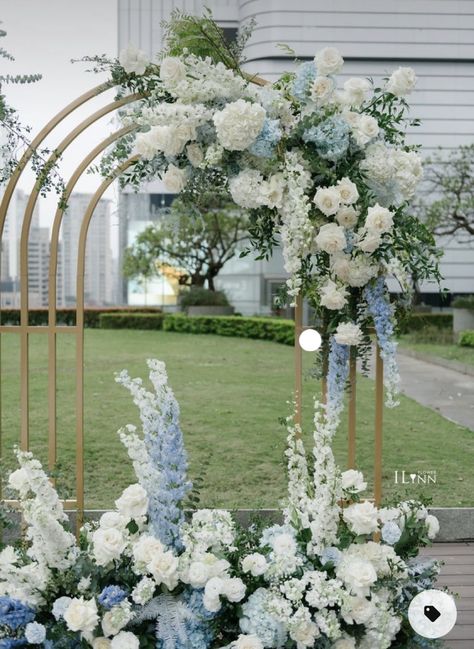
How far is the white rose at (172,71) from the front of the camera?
2.69 meters

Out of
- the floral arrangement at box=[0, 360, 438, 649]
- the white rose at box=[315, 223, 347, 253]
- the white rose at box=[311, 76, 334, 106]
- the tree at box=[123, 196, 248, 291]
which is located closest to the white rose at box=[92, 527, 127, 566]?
the floral arrangement at box=[0, 360, 438, 649]

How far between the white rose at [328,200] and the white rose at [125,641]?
4.51ft

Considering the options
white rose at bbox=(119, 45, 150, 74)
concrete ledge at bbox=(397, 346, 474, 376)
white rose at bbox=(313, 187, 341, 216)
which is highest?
white rose at bbox=(119, 45, 150, 74)

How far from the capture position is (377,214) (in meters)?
2.61

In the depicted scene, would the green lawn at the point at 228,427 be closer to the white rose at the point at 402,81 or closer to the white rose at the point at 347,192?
the white rose at the point at 347,192

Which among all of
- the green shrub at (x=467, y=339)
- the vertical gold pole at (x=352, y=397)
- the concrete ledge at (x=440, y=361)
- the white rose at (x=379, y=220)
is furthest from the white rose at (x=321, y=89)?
the green shrub at (x=467, y=339)

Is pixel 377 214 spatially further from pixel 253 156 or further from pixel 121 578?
pixel 121 578

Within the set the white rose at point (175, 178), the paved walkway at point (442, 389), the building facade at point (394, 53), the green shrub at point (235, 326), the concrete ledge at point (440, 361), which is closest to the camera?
the white rose at point (175, 178)

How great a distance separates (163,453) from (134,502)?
172 mm

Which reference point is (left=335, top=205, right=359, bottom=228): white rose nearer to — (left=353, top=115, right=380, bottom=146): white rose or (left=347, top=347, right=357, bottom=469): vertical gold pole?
(left=353, top=115, right=380, bottom=146): white rose

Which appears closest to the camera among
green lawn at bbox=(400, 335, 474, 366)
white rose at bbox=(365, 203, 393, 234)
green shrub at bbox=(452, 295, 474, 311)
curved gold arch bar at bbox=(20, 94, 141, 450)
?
white rose at bbox=(365, 203, 393, 234)

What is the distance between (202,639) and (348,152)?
5.20 feet

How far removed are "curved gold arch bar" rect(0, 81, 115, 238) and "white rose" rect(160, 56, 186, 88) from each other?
35cm

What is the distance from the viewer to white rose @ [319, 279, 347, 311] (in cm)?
270
